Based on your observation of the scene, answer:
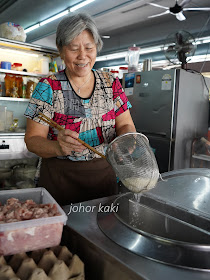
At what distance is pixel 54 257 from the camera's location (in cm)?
76

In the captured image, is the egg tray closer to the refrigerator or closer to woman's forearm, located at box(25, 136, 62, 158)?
woman's forearm, located at box(25, 136, 62, 158)

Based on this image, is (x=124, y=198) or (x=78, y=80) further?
(x=78, y=80)

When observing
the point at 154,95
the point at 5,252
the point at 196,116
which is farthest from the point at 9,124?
the point at 5,252

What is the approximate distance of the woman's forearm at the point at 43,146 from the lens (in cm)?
128

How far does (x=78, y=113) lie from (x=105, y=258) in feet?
2.82

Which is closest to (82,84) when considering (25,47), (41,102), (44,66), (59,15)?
(41,102)

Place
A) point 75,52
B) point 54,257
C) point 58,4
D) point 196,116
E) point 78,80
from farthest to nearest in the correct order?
point 58,4, point 196,116, point 78,80, point 75,52, point 54,257

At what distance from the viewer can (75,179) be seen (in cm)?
150

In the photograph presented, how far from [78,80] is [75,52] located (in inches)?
6.8

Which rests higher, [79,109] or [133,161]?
[79,109]

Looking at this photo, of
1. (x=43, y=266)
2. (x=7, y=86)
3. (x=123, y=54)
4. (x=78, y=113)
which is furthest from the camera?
(x=123, y=54)

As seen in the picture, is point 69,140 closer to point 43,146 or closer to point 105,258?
point 43,146

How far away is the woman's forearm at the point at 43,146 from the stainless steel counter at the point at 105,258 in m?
0.33

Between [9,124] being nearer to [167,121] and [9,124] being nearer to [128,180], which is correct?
[167,121]
